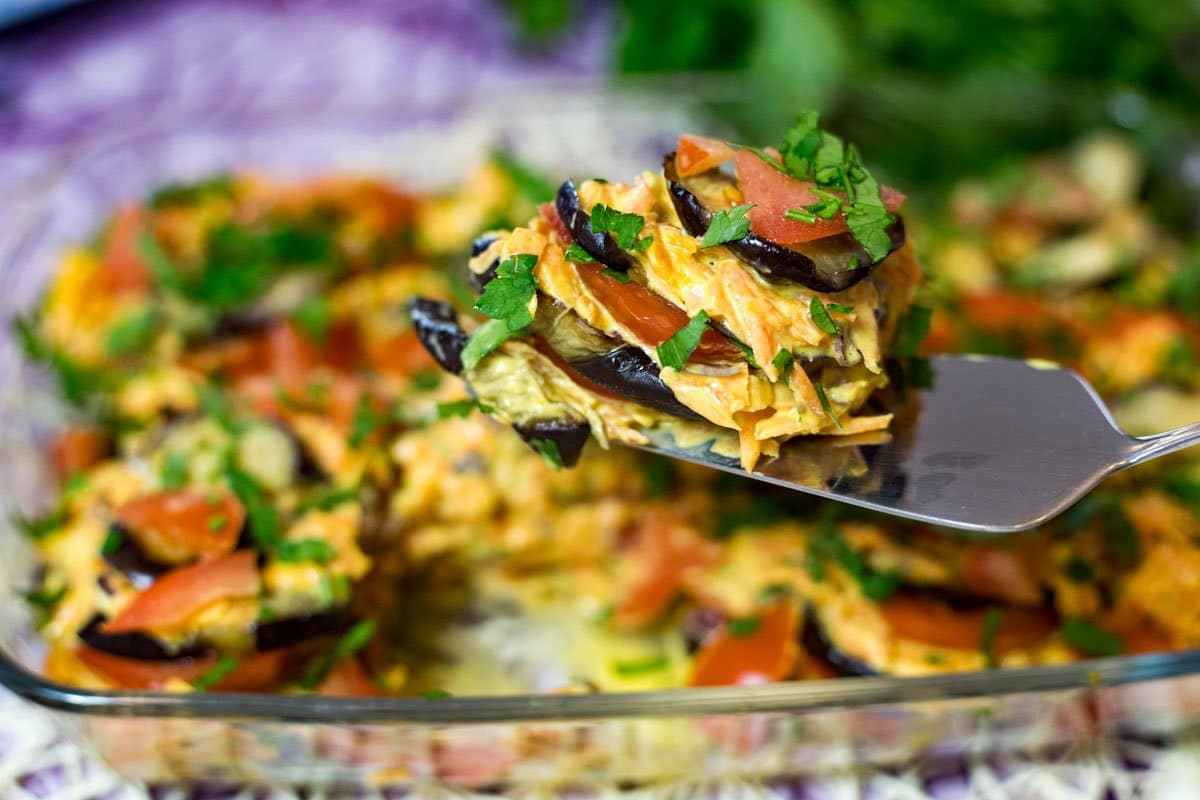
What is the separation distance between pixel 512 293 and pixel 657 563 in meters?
1.19

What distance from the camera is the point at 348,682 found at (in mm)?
2492

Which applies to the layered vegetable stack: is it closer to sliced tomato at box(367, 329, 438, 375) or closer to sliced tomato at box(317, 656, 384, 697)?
sliced tomato at box(317, 656, 384, 697)

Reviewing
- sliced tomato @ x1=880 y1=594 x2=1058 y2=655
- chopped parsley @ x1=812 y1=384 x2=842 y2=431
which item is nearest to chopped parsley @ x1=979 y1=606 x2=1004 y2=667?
sliced tomato @ x1=880 y1=594 x2=1058 y2=655

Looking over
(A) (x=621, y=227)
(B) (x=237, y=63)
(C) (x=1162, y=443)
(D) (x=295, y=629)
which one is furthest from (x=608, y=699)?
(B) (x=237, y=63)

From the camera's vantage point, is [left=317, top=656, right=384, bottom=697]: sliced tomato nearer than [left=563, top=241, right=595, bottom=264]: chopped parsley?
No

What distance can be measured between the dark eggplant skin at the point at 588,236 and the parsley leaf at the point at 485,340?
22cm

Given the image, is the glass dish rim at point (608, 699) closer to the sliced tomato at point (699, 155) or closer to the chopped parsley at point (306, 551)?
the chopped parsley at point (306, 551)

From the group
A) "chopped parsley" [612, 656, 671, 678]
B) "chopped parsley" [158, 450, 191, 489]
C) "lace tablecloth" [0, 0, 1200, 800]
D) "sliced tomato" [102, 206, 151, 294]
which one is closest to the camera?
"chopped parsley" [158, 450, 191, 489]

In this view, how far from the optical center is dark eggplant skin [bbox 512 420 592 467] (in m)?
2.11

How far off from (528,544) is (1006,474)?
51.9 inches

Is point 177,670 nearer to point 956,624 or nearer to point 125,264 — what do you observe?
point 125,264

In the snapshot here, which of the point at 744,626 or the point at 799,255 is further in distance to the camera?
the point at 744,626

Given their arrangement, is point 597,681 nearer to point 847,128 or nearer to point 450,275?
point 450,275

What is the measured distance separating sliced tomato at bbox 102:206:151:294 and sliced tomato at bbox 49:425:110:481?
0.54 metres
